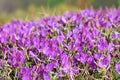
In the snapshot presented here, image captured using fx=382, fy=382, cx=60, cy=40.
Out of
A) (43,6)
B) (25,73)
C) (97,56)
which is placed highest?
(43,6)

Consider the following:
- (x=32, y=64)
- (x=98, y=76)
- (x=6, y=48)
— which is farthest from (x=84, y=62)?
(x=6, y=48)

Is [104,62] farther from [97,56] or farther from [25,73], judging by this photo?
[25,73]

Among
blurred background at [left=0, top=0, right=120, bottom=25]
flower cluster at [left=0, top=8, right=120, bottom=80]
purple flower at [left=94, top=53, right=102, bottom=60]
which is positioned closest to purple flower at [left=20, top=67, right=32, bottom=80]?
flower cluster at [left=0, top=8, right=120, bottom=80]

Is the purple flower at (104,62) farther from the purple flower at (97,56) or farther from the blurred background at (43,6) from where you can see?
the blurred background at (43,6)

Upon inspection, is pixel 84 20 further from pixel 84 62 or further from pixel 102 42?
pixel 84 62

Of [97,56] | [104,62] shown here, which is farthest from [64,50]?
[104,62]

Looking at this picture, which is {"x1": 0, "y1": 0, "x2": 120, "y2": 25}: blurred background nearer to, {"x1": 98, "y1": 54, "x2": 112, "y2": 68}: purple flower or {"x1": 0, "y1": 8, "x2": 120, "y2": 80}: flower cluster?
{"x1": 0, "y1": 8, "x2": 120, "y2": 80}: flower cluster
